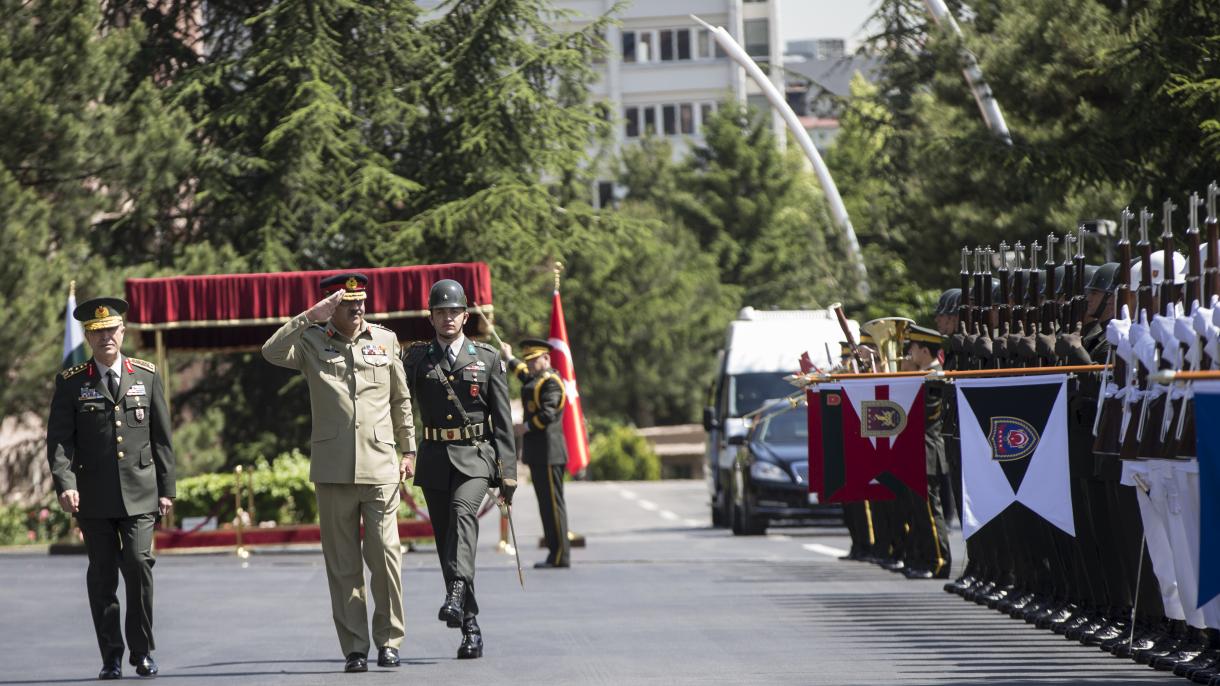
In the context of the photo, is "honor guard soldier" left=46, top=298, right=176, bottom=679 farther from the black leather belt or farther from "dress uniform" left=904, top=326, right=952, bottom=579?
"dress uniform" left=904, top=326, right=952, bottom=579

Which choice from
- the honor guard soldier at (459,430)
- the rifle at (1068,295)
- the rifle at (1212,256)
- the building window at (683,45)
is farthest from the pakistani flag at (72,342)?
the building window at (683,45)

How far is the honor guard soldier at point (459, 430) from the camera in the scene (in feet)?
39.2

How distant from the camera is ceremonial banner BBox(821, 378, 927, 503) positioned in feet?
50.6

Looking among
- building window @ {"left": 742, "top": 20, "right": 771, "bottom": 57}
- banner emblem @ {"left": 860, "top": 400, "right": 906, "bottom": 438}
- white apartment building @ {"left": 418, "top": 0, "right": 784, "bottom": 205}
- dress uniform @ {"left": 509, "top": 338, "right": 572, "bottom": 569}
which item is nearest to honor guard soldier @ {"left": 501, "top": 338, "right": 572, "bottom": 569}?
dress uniform @ {"left": 509, "top": 338, "right": 572, "bottom": 569}

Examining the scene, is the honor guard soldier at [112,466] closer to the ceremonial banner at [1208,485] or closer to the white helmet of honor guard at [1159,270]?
the white helmet of honor guard at [1159,270]

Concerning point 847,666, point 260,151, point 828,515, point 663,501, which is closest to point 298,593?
point 847,666

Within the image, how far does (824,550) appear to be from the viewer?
22000 mm

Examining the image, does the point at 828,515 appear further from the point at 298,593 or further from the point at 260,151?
the point at 260,151

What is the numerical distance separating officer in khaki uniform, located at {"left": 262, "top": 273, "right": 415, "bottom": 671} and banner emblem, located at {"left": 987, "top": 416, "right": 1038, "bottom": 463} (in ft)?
11.8

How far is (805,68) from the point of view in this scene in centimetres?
12138

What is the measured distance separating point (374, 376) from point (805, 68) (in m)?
112

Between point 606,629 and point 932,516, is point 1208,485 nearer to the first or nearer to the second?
point 606,629

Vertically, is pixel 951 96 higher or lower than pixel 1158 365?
higher

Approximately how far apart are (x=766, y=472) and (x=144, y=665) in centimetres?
1434
